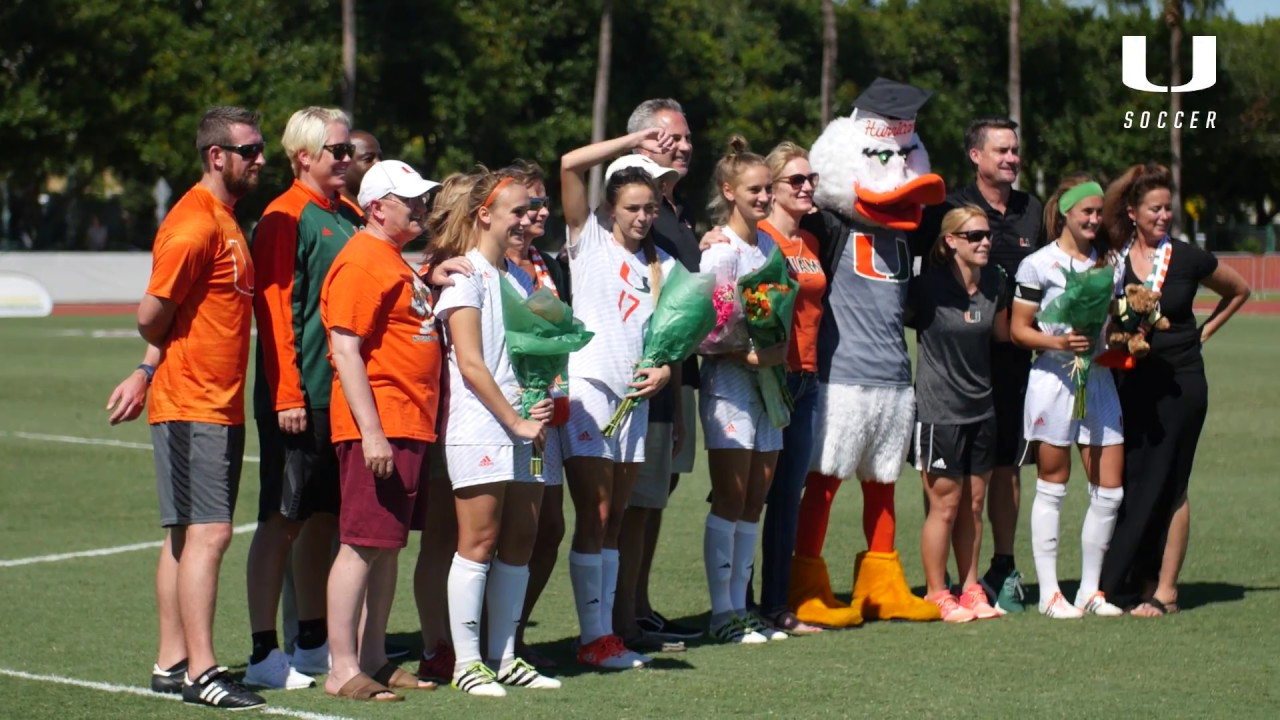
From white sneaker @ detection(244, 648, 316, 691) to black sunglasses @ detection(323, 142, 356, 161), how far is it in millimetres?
1912

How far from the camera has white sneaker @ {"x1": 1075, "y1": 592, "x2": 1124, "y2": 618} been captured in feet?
26.6

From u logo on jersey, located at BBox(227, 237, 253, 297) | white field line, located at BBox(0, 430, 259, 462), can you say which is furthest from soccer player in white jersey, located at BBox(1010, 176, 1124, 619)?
white field line, located at BBox(0, 430, 259, 462)

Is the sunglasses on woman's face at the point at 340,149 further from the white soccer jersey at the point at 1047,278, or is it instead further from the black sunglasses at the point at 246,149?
the white soccer jersey at the point at 1047,278

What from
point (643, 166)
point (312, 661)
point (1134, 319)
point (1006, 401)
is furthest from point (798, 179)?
point (312, 661)

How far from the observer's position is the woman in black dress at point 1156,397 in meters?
8.23

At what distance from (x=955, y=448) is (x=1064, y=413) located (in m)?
0.55

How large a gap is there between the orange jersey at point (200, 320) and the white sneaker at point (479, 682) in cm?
127

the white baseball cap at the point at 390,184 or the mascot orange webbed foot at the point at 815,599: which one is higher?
the white baseball cap at the point at 390,184

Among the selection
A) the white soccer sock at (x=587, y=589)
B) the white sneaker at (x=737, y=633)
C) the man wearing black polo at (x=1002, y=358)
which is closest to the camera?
the white soccer sock at (x=587, y=589)

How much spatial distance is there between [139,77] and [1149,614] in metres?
42.5

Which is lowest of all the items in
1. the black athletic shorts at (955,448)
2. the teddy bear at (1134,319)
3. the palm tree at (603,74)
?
the black athletic shorts at (955,448)

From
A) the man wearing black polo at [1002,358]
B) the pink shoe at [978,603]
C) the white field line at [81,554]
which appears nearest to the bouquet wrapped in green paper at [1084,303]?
the man wearing black polo at [1002,358]

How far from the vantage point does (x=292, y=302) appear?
21.3ft

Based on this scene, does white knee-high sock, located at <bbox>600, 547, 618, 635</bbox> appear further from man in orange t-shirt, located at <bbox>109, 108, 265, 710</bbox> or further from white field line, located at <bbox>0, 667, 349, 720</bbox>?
man in orange t-shirt, located at <bbox>109, 108, 265, 710</bbox>
